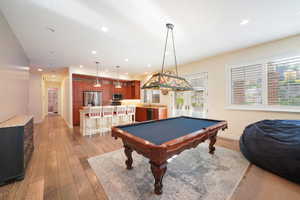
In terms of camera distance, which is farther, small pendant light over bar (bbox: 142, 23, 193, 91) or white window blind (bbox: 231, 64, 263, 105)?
white window blind (bbox: 231, 64, 263, 105)

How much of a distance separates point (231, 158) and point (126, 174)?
7.53ft

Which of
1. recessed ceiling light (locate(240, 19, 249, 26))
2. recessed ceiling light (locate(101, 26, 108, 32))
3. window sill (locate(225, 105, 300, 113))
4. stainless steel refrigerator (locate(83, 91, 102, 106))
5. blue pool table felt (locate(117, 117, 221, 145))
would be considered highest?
recessed ceiling light (locate(240, 19, 249, 26))

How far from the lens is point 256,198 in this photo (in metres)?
1.53

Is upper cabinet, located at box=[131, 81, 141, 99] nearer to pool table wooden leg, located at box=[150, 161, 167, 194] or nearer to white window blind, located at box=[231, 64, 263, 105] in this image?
white window blind, located at box=[231, 64, 263, 105]

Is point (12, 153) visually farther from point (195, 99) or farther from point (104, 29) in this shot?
point (195, 99)

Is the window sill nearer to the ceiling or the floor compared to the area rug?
nearer to the ceiling

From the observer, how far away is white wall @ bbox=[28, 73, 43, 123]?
20.6 feet

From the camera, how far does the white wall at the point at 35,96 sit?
6.27 m

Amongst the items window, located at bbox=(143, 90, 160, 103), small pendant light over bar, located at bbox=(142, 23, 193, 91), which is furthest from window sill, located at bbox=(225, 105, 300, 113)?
window, located at bbox=(143, 90, 160, 103)

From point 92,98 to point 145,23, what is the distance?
5.14 meters

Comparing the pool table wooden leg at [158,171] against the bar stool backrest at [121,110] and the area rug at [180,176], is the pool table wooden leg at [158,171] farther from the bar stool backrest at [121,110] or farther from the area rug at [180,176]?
the bar stool backrest at [121,110]

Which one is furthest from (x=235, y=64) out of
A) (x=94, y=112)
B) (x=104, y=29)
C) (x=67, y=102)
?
(x=67, y=102)

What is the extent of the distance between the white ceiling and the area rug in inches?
113

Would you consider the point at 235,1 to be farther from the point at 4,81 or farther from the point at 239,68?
the point at 4,81
